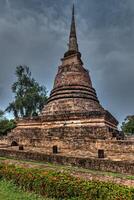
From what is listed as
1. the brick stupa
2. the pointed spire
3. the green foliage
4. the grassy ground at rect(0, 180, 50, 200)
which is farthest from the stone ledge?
the pointed spire

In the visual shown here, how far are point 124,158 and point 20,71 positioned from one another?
26.6 m

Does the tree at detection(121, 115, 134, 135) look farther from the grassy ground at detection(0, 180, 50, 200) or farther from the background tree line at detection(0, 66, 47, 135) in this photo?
the grassy ground at detection(0, 180, 50, 200)

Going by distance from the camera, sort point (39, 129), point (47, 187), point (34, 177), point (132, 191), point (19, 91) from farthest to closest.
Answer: point (19, 91)
point (39, 129)
point (34, 177)
point (47, 187)
point (132, 191)

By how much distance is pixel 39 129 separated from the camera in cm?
2141

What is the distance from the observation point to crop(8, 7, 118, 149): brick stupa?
18.8 metres

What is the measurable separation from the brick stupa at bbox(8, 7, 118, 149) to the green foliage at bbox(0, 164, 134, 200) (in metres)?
8.07

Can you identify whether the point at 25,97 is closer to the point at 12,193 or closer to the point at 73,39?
the point at 73,39

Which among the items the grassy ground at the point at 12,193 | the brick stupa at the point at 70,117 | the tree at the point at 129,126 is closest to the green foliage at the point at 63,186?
the grassy ground at the point at 12,193

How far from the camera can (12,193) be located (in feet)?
31.9

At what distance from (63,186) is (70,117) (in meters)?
11.4

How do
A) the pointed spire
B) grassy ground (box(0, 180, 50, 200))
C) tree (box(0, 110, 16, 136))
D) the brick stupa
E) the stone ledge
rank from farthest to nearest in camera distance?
1. tree (box(0, 110, 16, 136))
2. the pointed spire
3. the brick stupa
4. the stone ledge
5. grassy ground (box(0, 180, 50, 200))

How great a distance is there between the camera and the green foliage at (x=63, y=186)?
7668 mm

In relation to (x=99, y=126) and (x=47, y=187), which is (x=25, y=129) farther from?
(x=47, y=187)

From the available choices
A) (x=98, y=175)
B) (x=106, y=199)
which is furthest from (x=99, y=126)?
(x=106, y=199)
